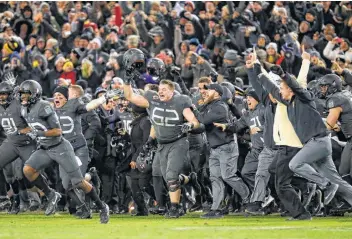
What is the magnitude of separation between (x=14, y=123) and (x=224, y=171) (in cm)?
343

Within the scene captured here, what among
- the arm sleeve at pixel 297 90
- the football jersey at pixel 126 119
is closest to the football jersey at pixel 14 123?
the football jersey at pixel 126 119

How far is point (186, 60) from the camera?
22.3 meters

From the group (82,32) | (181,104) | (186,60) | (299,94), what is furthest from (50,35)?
(299,94)

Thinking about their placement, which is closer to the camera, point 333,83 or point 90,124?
point 333,83

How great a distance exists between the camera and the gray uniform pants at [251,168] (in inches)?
677

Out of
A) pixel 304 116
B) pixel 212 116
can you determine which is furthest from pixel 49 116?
pixel 304 116

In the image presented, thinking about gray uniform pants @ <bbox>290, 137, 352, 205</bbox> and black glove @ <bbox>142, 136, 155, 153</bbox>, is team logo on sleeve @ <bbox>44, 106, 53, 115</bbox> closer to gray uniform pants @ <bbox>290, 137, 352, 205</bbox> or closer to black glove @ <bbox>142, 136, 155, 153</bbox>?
black glove @ <bbox>142, 136, 155, 153</bbox>

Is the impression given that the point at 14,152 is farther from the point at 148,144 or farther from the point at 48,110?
the point at 148,144

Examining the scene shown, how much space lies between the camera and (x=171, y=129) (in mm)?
16141

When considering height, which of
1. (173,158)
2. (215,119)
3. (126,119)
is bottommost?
(173,158)

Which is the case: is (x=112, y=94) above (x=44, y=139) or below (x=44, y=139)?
above

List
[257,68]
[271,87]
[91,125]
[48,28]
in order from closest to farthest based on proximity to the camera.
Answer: [271,87]
[257,68]
[91,125]
[48,28]

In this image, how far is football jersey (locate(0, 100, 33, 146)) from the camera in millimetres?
17719

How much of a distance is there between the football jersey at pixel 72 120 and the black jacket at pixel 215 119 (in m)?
1.89
